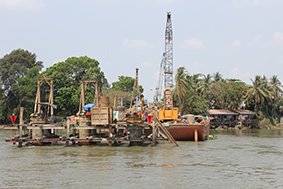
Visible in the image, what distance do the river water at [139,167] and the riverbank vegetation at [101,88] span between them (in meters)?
35.9

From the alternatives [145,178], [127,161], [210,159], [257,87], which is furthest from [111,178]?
[257,87]

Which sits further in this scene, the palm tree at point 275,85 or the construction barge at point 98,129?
the palm tree at point 275,85

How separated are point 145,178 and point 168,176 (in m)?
1.13

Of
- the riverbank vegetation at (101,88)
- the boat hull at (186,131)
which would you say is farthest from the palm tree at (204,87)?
the boat hull at (186,131)

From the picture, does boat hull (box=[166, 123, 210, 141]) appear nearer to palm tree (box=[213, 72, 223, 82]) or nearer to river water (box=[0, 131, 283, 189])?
river water (box=[0, 131, 283, 189])

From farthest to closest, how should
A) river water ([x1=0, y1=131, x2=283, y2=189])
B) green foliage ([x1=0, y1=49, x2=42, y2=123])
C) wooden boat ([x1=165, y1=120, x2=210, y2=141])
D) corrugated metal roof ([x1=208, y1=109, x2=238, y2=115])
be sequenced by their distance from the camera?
corrugated metal roof ([x1=208, y1=109, x2=238, y2=115]) < green foliage ([x1=0, y1=49, x2=42, y2=123]) < wooden boat ([x1=165, y1=120, x2=210, y2=141]) < river water ([x1=0, y1=131, x2=283, y2=189])

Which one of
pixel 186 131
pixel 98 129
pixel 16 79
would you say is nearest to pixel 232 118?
pixel 16 79

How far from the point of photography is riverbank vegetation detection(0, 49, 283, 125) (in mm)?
67600

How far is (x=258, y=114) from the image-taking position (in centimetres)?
7606

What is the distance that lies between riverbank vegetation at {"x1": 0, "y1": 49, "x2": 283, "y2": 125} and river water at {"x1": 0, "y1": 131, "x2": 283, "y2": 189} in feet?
118

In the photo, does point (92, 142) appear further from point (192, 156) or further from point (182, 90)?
point (182, 90)

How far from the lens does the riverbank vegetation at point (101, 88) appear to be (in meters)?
67.6

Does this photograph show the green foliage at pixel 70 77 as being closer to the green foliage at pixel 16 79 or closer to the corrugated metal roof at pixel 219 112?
the green foliage at pixel 16 79

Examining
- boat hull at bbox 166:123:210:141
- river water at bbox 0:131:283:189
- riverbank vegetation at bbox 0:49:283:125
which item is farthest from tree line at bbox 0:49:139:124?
river water at bbox 0:131:283:189
